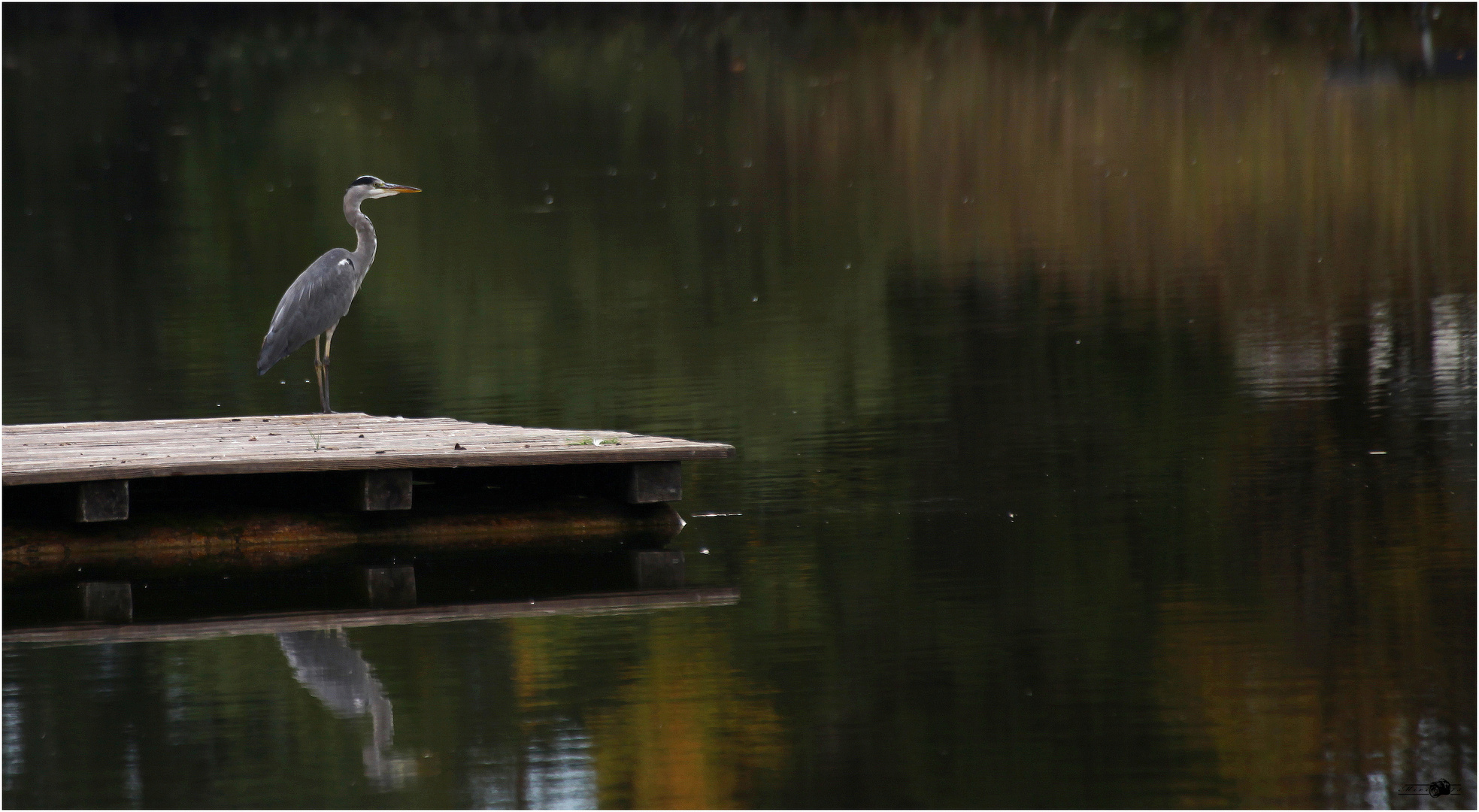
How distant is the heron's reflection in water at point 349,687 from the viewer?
6090mm

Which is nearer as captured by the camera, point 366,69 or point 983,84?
point 983,84

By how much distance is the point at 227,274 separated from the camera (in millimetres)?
20578

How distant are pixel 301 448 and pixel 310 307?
80.2 inches

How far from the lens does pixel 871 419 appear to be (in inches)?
458

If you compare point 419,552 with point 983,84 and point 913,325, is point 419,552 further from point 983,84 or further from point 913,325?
point 983,84

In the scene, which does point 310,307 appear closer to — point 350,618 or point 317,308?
Result: point 317,308

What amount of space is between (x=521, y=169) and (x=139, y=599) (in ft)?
72.3

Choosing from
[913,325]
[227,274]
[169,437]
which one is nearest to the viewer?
[169,437]

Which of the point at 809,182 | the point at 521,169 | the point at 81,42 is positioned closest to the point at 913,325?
the point at 809,182

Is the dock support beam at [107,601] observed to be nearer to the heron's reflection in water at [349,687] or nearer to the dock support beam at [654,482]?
the heron's reflection in water at [349,687]

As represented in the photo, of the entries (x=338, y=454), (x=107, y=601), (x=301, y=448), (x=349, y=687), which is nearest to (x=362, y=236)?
(x=301, y=448)

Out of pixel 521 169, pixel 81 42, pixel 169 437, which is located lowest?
pixel 169 437

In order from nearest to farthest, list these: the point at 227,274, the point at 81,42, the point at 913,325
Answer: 1. the point at 913,325
2. the point at 227,274
3. the point at 81,42

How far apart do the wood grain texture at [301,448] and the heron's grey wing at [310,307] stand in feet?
2.82
